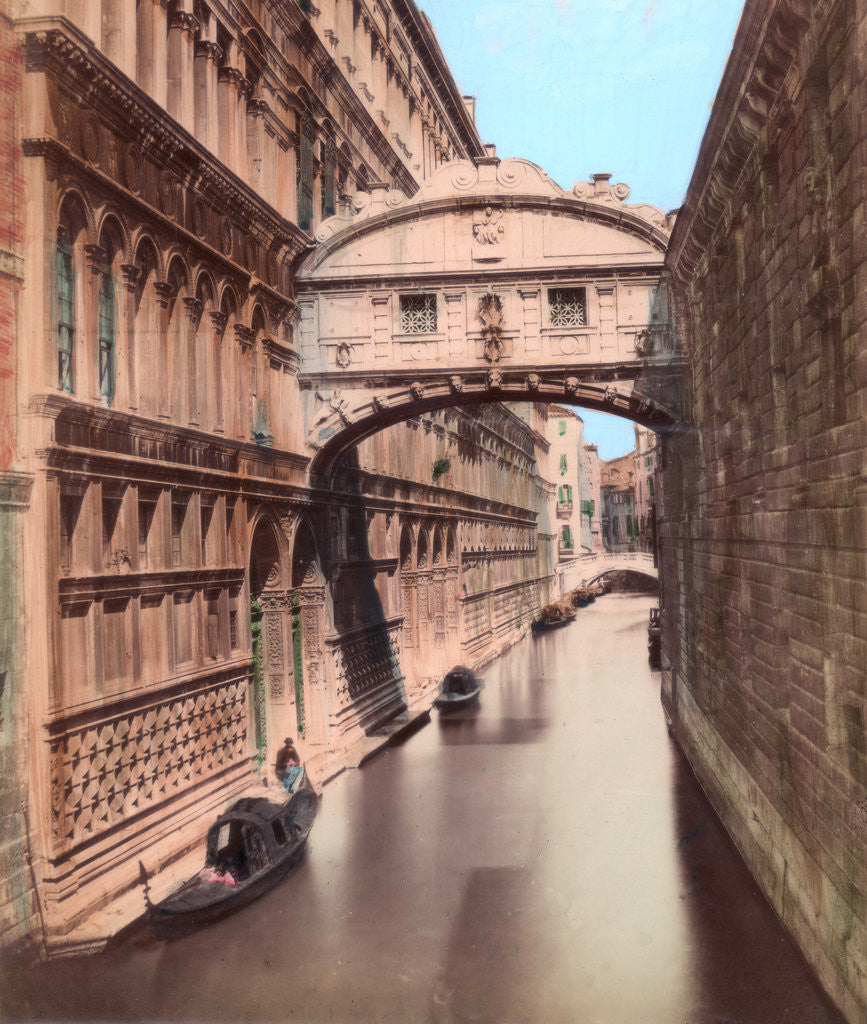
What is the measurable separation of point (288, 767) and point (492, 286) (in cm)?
851

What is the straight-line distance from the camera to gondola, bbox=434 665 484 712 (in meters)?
23.7

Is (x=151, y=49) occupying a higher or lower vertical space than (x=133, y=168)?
higher

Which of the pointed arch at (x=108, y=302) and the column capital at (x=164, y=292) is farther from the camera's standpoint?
the column capital at (x=164, y=292)

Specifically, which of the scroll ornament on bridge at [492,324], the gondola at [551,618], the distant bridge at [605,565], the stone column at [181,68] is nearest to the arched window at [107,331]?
the stone column at [181,68]

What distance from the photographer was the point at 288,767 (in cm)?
1370

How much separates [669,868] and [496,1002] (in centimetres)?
413

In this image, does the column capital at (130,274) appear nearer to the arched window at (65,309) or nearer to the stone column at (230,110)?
the arched window at (65,309)

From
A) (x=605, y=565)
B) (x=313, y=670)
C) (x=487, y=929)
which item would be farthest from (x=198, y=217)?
(x=605, y=565)

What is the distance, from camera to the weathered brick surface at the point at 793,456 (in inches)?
273

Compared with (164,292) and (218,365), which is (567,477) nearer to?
(218,365)

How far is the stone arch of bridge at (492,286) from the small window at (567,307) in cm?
2

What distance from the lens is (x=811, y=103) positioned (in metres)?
7.60

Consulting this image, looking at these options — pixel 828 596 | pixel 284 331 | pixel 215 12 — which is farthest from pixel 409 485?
pixel 828 596

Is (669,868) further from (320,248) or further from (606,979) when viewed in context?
(320,248)
